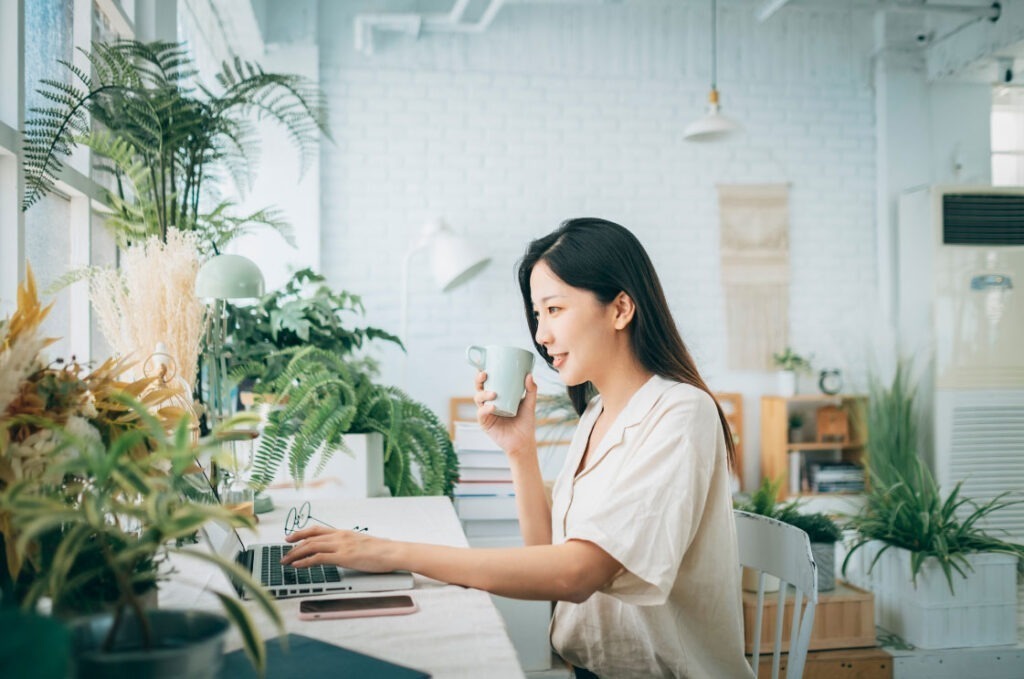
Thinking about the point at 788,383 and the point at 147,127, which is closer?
the point at 147,127

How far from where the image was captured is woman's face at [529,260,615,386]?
1.42 metres

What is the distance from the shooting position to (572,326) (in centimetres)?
143

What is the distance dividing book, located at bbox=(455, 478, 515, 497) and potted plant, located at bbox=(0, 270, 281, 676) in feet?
6.01

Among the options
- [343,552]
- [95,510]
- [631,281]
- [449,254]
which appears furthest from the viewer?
[449,254]

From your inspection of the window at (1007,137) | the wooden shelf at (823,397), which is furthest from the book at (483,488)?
the window at (1007,137)

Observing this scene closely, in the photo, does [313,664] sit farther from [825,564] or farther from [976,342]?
[976,342]

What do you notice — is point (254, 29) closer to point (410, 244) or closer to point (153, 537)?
point (410, 244)

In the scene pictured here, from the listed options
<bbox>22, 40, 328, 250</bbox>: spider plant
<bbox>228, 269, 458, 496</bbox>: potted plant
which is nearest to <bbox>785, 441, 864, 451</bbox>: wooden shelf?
<bbox>228, 269, 458, 496</bbox>: potted plant

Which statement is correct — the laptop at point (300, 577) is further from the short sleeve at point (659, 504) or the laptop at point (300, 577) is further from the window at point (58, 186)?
the window at point (58, 186)

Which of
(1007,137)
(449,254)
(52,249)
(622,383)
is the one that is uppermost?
(1007,137)

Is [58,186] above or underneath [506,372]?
above

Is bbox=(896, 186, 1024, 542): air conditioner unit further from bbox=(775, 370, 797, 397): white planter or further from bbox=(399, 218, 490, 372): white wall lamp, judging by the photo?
bbox=(399, 218, 490, 372): white wall lamp

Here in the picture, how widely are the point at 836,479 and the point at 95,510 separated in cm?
494

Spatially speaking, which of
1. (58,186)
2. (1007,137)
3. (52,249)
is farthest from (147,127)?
(1007,137)
